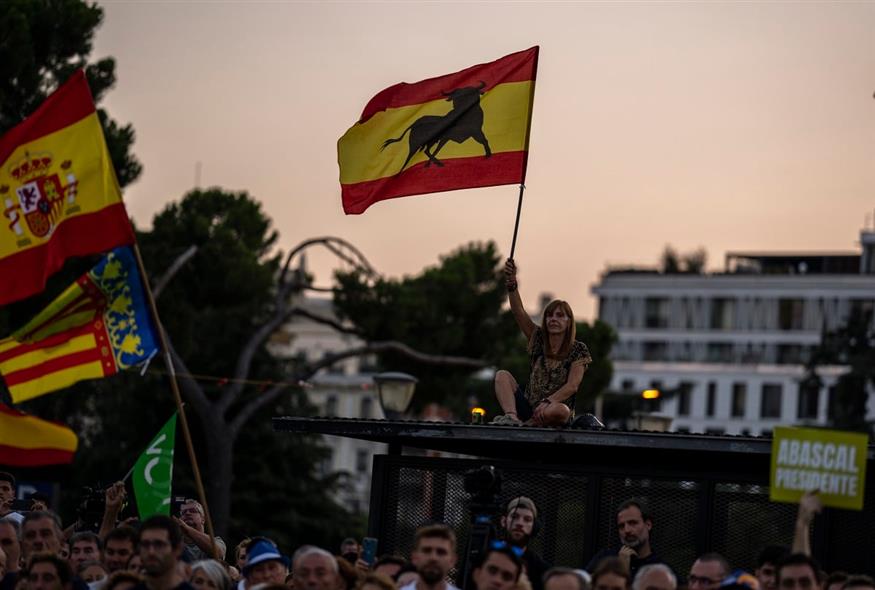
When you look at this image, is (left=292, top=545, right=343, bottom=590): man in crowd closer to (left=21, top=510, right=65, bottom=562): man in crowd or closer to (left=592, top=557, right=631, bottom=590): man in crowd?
(left=592, top=557, right=631, bottom=590): man in crowd

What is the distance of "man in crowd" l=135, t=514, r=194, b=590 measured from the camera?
12.7 m

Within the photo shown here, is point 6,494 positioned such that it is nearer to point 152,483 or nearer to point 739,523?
point 152,483

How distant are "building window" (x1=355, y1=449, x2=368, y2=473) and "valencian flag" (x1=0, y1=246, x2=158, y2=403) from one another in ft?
384

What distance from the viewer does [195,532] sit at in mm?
16656

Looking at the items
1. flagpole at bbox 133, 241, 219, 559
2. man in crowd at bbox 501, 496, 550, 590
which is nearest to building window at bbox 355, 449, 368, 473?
flagpole at bbox 133, 241, 219, 559

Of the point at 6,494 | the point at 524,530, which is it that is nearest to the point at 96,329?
the point at 6,494

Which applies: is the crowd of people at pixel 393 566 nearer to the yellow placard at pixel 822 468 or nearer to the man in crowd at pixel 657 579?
the man in crowd at pixel 657 579

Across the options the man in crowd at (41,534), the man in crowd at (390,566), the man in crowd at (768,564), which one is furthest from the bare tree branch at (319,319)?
the man in crowd at (768,564)

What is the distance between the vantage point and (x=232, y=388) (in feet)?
135

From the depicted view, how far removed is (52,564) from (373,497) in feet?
13.4

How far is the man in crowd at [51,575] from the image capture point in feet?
43.1

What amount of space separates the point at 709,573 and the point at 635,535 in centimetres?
131

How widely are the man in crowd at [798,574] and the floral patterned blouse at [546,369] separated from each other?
444cm

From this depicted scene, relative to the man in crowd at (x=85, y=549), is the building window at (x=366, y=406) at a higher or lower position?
higher
